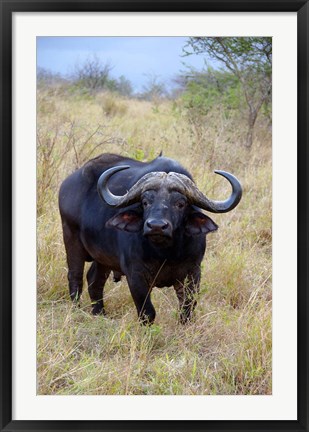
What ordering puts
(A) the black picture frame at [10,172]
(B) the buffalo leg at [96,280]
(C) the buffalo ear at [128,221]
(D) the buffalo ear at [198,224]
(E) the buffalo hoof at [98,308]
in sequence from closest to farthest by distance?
(A) the black picture frame at [10,172] → (D) the buffalo ear at [198,224] → (C) the buffalo ear at [128,221] → (E) the buffalo hoof at [98,308] → (B) the buffalo leg at [96,280]

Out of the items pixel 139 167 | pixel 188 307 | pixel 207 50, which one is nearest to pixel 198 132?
pixel 207 50

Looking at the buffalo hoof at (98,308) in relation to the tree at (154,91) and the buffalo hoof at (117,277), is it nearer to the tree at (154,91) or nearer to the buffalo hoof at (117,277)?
the buffalo hoof at (117,277)

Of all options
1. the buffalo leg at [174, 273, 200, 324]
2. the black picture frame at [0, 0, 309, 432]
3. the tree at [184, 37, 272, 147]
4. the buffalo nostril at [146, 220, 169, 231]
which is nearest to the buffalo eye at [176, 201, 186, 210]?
the buffalo nostril at [146, 220, 169, 231]

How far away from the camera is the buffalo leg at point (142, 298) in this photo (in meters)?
5.00

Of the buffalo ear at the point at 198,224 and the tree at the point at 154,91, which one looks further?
the tree at the point at 154,91

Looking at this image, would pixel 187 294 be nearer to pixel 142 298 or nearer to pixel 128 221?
pixel 142 298

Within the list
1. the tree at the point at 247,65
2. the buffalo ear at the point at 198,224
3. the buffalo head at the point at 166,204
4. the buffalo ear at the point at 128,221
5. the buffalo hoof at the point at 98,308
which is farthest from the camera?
the tree at the point at 247,65

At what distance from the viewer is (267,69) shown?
8633mm

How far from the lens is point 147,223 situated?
4441 mm

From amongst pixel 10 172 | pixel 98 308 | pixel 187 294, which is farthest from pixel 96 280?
pixel 10 172

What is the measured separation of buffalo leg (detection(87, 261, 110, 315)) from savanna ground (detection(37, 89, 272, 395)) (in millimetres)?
69

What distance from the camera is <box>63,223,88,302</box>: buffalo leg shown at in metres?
5.89

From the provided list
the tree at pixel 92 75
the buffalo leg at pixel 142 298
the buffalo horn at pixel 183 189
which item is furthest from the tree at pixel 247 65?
the buffalo leg at pixel 142 298

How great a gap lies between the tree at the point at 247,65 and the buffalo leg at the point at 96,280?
299cm
